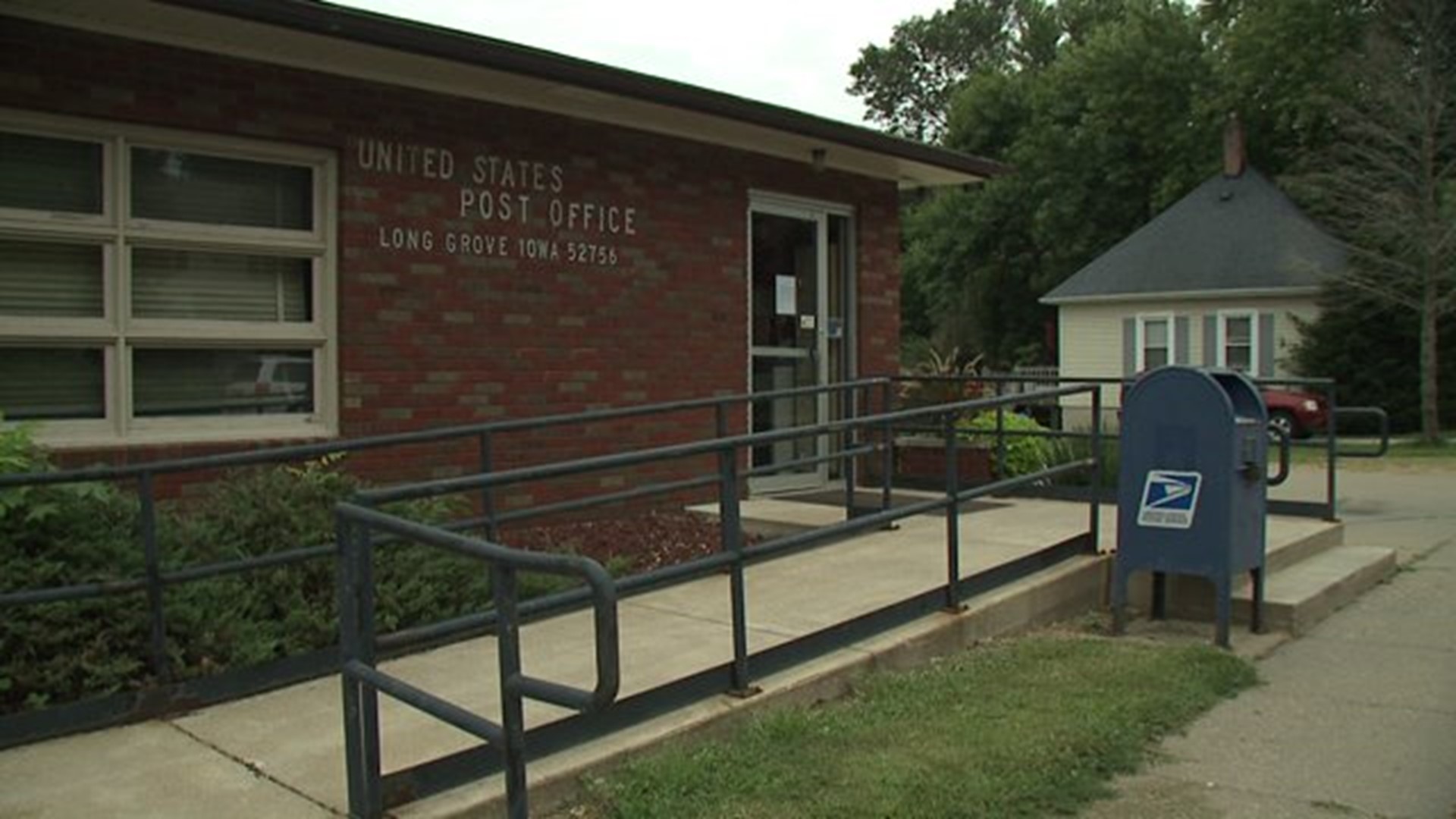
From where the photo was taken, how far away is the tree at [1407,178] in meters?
23.9

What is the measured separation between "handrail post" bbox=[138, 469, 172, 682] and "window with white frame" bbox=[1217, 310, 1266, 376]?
27.7 meters

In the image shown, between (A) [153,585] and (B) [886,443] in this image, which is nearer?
(A) [153,585]

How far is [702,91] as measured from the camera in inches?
325

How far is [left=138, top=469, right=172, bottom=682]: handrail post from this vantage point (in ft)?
15.3

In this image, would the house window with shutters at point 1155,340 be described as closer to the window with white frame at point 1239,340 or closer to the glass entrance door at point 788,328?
the window with white frame at point 1239,340

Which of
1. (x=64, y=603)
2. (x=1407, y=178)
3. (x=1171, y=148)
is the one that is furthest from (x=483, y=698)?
(x=1171, y=148)

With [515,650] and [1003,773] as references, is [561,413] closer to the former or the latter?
[1003,773]

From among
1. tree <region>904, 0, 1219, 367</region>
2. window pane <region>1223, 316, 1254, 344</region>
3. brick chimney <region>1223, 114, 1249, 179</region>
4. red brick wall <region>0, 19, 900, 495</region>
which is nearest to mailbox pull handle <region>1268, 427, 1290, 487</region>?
red brick wall <region>0, 19, 900, 495</region>

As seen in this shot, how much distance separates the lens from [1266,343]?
94.3 feet

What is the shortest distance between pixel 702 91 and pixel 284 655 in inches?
183

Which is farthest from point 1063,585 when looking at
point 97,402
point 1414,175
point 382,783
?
point 1414,175

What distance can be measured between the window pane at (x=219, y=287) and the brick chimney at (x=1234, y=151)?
30.4 metres

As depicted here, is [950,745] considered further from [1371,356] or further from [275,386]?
[1371,356]

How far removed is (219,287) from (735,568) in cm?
376
